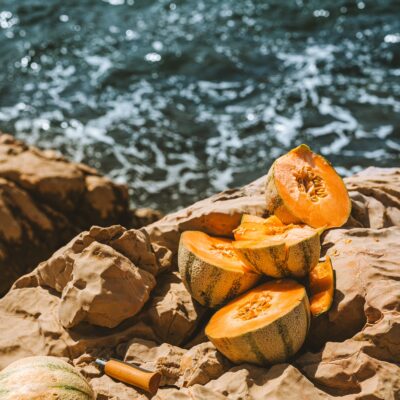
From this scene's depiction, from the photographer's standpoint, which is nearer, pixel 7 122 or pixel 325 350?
pixel 325 350

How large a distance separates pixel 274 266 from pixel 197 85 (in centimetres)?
716

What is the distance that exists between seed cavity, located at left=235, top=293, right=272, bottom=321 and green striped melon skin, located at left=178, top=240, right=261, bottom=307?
163 millimetres

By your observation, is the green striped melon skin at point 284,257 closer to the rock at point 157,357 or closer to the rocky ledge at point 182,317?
the rocky ledge at point 182,317

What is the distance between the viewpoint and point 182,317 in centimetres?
360

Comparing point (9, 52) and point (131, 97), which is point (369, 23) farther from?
point (9, 52)

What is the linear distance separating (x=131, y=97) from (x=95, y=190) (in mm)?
3910

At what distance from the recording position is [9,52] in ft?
37.1

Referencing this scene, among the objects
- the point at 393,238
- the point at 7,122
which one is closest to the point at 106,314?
the point at 393,238

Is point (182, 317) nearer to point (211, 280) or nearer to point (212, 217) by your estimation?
point (211, 280)

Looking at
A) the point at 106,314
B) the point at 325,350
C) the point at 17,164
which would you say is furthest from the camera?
the point at 17,164

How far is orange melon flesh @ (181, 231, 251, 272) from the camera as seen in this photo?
3.44 m

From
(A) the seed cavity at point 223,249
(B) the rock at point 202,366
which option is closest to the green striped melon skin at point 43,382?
(B) the rock at point 202,366

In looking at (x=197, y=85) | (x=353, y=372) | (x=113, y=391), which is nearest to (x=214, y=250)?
(x=113, y=391)

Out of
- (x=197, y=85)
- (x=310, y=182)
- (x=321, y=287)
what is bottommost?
(x=197, y=85)
